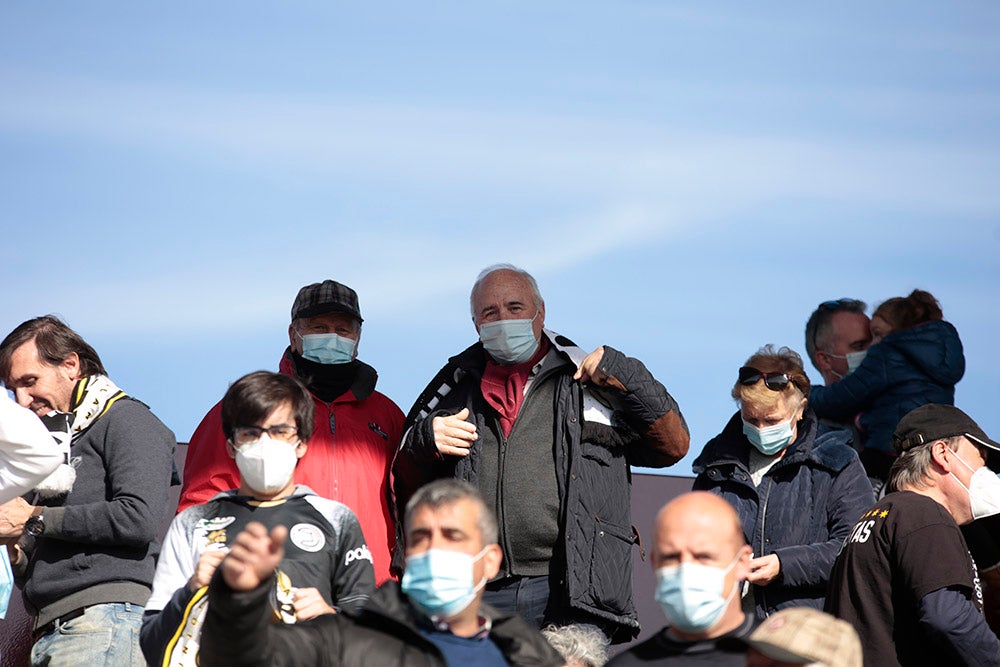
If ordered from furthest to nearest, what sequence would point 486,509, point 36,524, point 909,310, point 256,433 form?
point 909,310
point 36,524
point 256,433
point 486,509

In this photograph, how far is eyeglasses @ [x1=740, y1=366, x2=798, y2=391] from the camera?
6188mm

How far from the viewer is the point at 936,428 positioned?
18.7 feet

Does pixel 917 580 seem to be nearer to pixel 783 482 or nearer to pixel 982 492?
pixel 982 492

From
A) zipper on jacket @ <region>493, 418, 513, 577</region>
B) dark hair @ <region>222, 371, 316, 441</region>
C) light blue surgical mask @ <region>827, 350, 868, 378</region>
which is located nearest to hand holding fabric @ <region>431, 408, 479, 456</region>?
zipper on jacket @ <region>493, 418, 513, 577</region>

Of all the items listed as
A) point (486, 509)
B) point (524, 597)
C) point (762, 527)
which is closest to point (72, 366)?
point (524, 597)

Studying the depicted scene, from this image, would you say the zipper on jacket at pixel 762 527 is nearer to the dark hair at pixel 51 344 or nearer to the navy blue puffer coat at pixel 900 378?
the navy blue puffer coat at pixel 900 378

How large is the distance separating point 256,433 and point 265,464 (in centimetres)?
12

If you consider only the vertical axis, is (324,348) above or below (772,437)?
above

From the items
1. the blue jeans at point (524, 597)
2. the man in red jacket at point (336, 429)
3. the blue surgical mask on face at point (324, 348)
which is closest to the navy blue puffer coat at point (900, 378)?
the blue jeans at point (524, 597)

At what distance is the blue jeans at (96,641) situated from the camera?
529 cm

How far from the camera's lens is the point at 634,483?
875 centimetres

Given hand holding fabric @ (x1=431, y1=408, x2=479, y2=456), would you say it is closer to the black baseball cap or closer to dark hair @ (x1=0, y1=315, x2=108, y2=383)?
dark hair @ (x1=0, y1=315, x2=108, y2=383)

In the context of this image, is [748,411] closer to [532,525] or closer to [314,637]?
[532,525]

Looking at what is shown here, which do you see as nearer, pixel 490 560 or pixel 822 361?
pixel 490 560
